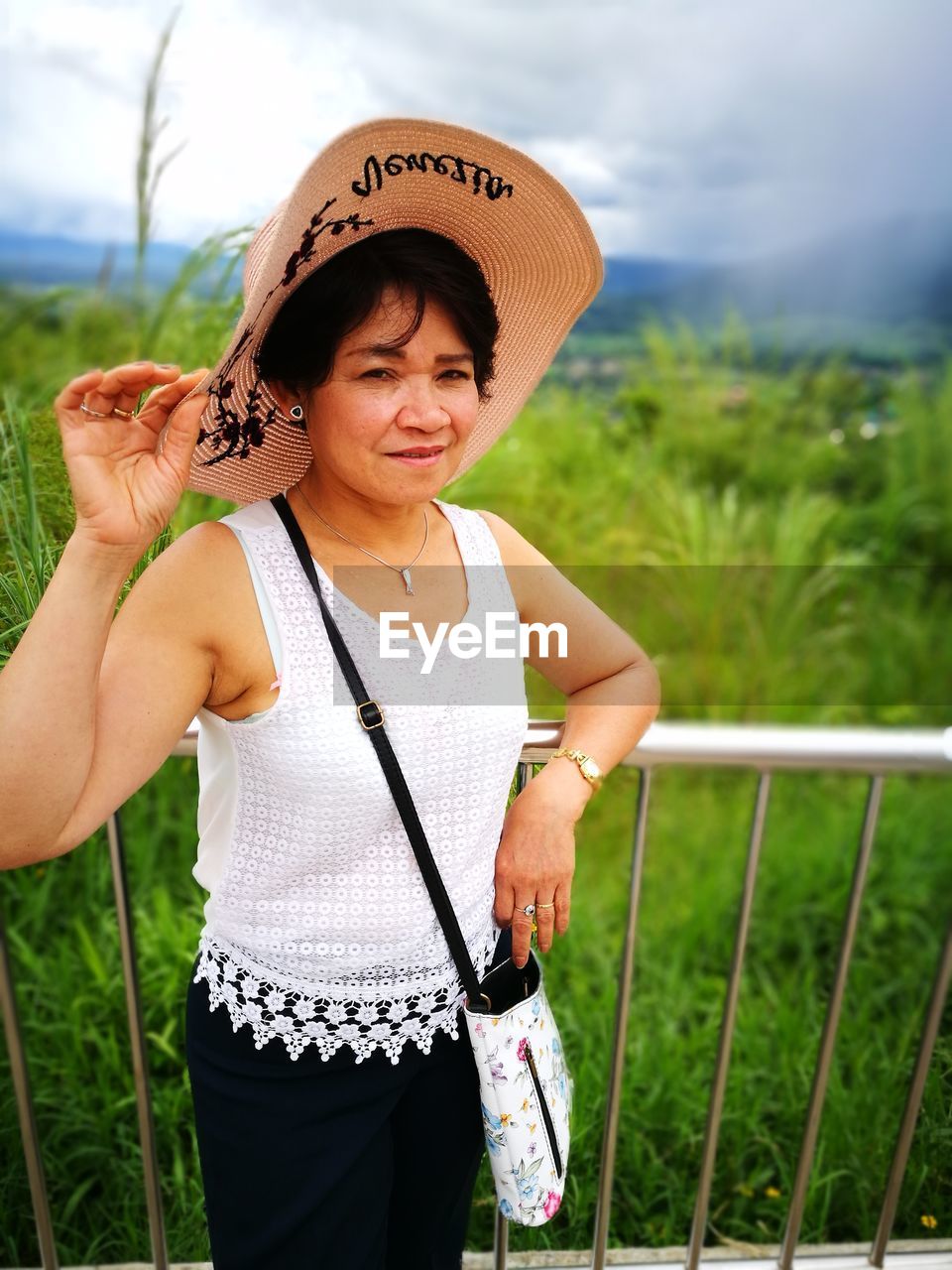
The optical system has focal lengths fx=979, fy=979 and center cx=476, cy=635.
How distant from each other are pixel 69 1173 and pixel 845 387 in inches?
201

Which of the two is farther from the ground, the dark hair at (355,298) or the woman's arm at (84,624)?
the dark hair at (355,298)

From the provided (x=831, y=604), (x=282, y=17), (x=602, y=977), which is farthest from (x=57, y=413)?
(x=831, y=604)

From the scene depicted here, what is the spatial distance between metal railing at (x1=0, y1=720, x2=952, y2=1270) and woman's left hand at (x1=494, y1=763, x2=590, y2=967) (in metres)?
0.12

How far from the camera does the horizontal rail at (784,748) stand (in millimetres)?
1250

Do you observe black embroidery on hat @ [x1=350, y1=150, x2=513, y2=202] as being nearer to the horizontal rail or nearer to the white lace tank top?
the white lace tank top

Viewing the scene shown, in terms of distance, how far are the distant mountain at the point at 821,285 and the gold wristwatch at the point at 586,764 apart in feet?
10.1

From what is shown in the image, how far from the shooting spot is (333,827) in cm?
97

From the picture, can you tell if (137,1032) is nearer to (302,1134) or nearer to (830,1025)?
(302,1134)

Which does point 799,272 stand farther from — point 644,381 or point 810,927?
point 810,927

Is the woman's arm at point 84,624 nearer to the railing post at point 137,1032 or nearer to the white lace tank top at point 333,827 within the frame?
the white lace tank top at point 333,827

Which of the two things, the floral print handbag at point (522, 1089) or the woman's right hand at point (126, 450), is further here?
the floral print handbag at point (522, 1089)

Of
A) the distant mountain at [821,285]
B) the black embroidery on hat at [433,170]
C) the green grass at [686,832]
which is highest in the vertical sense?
the distant mountain at [821,285]

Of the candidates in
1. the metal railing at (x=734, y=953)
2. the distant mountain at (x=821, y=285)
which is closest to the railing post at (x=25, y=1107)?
the metal railing at (x=734, y=953)

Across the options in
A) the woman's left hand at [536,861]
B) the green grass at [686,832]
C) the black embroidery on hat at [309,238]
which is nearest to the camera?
the black embroidery on hat at [309,238]
